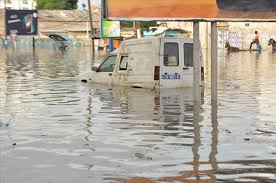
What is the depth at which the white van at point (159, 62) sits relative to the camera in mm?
19344

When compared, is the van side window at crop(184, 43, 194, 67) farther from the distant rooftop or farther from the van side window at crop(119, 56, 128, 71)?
the distant rooftop

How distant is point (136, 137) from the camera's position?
10789 mm

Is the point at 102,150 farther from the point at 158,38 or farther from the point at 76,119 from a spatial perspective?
the point at 158,38

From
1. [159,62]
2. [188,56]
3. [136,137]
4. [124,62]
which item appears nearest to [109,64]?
[124,62]

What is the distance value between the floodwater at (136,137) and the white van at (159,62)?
54 cm

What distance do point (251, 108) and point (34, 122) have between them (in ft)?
17.8

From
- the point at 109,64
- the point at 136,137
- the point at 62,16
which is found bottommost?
the point at 136,137

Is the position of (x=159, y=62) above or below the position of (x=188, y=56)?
below

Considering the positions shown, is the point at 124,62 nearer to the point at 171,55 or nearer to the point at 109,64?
the point at 109,64

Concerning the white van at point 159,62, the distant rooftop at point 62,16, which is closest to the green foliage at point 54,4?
the distant rooftop at point 62,16

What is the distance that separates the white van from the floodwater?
54cm

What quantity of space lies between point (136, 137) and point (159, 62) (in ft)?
28.4

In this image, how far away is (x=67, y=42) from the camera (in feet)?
283

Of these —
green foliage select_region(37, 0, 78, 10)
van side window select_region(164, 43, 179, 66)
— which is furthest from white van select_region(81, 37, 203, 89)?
green foliage select_region(37, 0, 78, 10)
